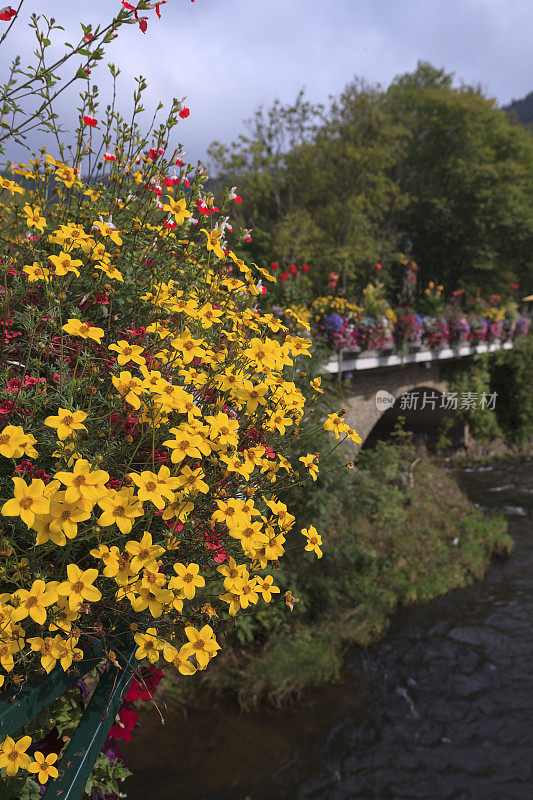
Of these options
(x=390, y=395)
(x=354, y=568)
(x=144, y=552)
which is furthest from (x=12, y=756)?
(x=390, y=395)

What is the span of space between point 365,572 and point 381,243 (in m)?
14.7

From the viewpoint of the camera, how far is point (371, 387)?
11672mm

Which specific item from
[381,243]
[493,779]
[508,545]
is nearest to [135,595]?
[493,779]

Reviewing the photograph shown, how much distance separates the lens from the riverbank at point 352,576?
23.1 ft

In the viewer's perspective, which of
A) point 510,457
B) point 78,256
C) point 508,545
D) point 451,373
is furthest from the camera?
point 510,457

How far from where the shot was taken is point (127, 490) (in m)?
1.10

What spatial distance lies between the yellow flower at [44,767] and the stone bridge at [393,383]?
7.27 metres

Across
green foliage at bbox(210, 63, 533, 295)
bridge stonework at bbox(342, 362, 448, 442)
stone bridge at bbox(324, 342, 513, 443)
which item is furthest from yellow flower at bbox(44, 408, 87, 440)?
→ green foliage at bbox(210, 63, 533, 295)

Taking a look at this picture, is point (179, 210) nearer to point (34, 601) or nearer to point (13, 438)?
point (13, 438)

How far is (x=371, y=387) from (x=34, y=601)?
434 inches

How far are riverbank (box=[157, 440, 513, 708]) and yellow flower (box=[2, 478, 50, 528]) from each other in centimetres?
387

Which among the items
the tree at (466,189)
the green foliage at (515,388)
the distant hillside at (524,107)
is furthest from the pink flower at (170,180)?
the distant hillside at (524,107)

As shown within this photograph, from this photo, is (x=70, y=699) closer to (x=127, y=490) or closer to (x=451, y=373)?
(x=127, y=490)

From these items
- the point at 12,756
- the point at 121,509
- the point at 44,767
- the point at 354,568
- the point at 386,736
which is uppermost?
the point at 121,509
